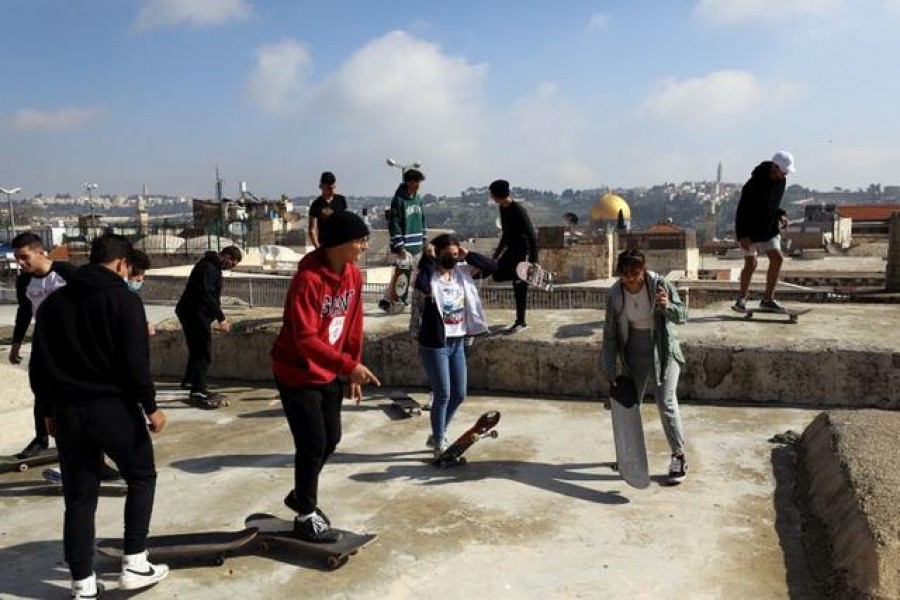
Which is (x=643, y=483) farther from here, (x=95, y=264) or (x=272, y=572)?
(x=95, y=264)

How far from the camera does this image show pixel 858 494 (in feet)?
13.2

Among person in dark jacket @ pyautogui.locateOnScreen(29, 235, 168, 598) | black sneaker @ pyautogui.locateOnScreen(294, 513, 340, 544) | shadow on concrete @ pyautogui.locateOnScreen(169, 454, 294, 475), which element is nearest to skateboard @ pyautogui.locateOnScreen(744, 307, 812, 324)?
shadow on concrete @ pyautogui.locateOnScreen(169, 454, 294, 475)

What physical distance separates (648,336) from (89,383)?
3.49 meters

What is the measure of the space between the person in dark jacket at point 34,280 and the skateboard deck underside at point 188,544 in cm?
190

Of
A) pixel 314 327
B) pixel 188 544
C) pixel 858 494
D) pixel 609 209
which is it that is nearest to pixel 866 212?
pixel 609 209

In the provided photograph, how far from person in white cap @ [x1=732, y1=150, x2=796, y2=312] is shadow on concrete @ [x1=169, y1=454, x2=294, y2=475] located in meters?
5.00

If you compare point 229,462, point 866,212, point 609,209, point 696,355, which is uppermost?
point 609,209

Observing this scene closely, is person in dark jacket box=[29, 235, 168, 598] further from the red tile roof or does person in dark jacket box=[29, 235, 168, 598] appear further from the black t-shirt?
the red tile roof

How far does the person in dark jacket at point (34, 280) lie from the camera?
17.5ft

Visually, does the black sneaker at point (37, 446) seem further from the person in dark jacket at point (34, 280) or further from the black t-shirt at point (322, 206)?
the black t-shirt at point (322, 206)

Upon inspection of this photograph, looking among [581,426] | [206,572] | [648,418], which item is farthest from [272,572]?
[648,418]

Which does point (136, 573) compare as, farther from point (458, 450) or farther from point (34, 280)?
point (34, 280)

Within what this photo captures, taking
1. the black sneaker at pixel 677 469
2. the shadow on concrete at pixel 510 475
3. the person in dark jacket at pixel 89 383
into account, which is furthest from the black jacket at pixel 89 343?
the black sneaker at pixel 677 469

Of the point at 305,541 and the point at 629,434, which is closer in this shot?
the point at 305,541
